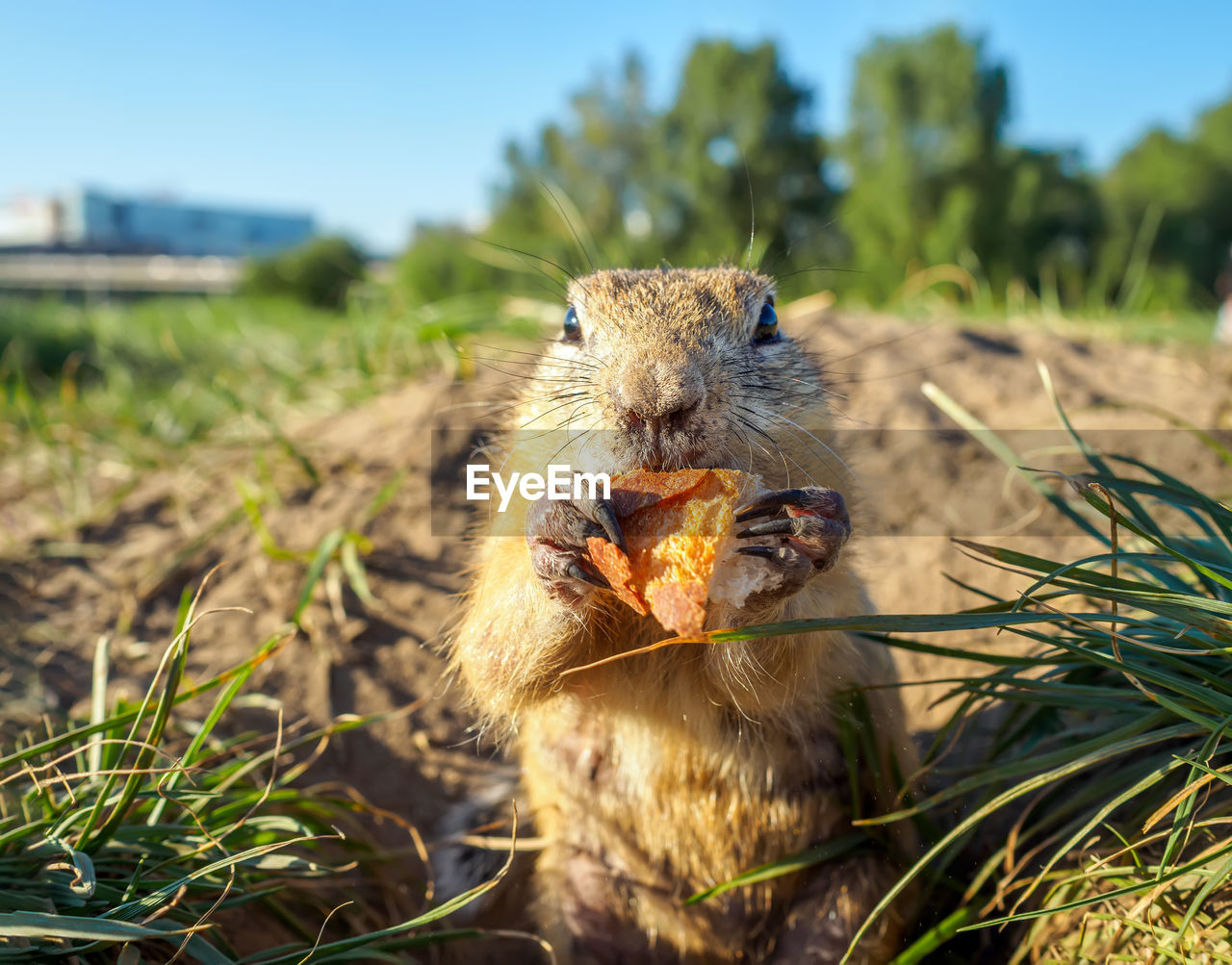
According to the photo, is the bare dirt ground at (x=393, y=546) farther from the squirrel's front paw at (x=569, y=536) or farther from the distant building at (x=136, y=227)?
the distant building at (x=136, y=227)

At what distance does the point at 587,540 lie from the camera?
5.61 ft

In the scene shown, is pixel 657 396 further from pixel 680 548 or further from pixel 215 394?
pixel 215 394

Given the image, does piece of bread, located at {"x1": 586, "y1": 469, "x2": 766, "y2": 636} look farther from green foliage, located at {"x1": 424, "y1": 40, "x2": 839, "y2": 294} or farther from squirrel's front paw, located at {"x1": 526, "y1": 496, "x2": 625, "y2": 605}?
green foliage, located at {"x1": 424, "y1": 40, "x2": 839, "y2": 294}

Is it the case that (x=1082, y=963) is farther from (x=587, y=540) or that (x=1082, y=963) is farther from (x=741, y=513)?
(x=587, y=540)

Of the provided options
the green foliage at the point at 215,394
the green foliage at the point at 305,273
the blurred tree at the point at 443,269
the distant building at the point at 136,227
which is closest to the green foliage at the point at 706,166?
the blurred tree at the point at 443,269

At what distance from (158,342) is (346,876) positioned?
767 cm

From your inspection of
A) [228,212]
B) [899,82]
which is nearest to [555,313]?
[899,82]

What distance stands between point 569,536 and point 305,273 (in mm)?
17273

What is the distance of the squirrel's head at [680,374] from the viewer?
1.82 meters

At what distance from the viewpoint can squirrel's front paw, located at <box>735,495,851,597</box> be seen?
162cm

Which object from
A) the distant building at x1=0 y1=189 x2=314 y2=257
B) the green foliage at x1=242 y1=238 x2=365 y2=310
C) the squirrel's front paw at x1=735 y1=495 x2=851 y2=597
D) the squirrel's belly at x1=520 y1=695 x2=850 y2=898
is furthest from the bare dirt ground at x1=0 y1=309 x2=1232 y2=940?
the distant building at x1=0 y1=189 x2=314 y2=257

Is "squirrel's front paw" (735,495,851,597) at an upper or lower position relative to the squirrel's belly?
upper

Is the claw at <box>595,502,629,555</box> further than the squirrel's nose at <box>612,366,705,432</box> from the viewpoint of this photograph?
No

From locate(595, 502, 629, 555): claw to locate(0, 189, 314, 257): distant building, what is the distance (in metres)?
30.6
